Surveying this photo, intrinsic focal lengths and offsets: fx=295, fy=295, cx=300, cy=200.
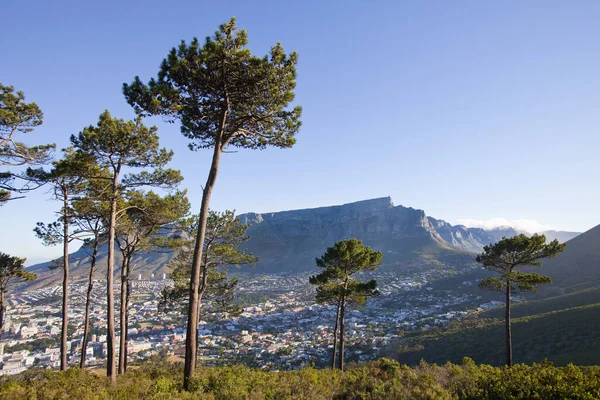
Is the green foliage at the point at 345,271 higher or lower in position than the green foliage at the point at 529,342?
higher

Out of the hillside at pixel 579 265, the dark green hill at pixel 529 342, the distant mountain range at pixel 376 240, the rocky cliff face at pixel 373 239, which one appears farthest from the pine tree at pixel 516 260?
the rocky cliff face at pixel 373 239

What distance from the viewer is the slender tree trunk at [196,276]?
296 inches

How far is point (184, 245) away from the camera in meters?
16.8

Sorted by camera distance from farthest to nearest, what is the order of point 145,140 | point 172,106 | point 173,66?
point 145,140 → point 172,106 → point 173,66

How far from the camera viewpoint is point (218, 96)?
361 inches

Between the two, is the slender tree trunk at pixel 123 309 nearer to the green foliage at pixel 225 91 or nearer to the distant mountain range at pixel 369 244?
the green foliage at pixel 225 91

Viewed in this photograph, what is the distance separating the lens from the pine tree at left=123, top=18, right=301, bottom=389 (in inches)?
318

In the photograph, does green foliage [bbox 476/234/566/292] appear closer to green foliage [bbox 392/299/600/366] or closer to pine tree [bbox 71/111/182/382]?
green foliage [bbox 392/299/600/366]

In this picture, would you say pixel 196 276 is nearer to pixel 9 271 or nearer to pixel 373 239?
pixel 9 271

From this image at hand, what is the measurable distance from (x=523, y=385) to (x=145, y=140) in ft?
42.0

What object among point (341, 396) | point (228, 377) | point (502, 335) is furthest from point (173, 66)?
point (502, 335)

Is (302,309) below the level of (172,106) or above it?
below

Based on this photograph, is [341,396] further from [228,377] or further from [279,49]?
[279,49]

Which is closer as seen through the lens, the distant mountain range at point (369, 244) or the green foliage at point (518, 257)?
the green foliage at point (518, 257)
